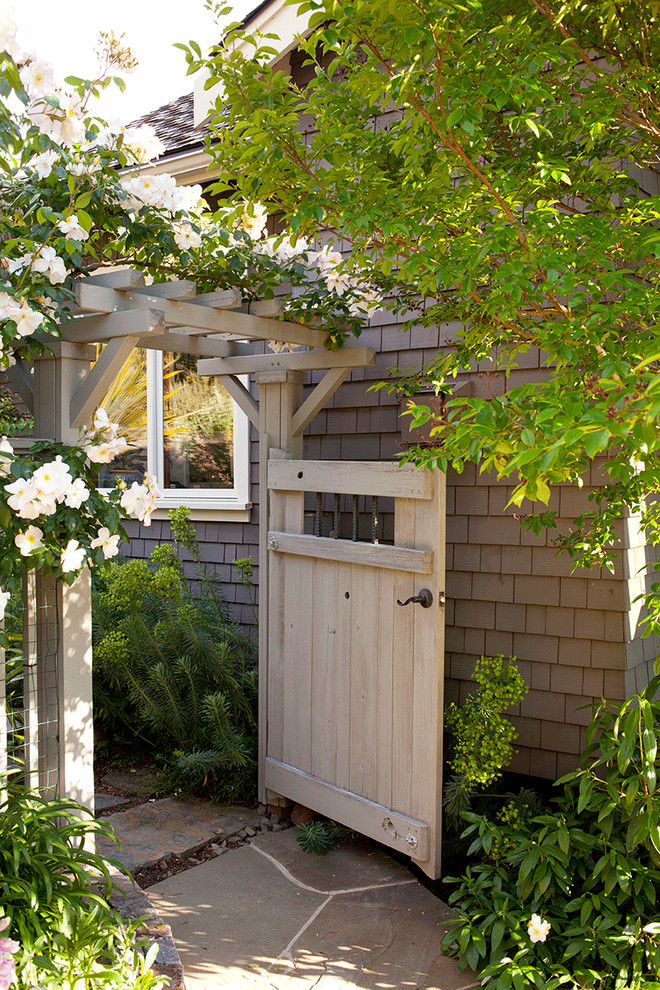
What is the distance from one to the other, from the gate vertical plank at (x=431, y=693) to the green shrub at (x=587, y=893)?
23 centimetres

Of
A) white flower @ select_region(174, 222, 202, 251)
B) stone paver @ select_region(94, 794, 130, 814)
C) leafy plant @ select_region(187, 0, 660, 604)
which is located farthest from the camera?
stone paver @ select_region(94, 794, 130, 814)

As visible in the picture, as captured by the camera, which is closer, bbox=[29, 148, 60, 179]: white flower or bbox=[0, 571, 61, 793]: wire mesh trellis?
bbox=[29, 148, 60, 179]: white flower

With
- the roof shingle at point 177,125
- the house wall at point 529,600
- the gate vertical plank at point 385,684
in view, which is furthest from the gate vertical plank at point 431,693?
the roof shingle at point 177,125

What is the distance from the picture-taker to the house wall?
3611 millimetres

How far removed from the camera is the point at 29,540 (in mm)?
2504

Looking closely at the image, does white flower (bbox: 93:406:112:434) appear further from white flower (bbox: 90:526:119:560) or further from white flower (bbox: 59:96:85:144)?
white flower (bbox: 59:96:85:144)

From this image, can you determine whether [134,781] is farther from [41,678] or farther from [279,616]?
[41,678]

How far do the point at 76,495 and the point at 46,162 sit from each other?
108 cm

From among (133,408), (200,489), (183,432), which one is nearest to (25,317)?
(200,489)

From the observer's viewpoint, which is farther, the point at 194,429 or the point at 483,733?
the point at 194,429

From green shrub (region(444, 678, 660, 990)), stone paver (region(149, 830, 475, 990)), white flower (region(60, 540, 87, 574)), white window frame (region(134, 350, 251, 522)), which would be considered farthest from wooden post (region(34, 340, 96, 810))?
white window frame (region(134, 350, 251, 522))

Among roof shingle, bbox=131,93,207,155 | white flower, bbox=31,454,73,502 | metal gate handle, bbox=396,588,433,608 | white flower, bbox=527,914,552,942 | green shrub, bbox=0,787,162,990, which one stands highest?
roof shingle, bbox=131,93,207,155

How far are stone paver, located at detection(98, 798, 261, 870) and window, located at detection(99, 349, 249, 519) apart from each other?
1834 millimetres

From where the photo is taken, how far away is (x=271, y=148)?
2.64 meters
